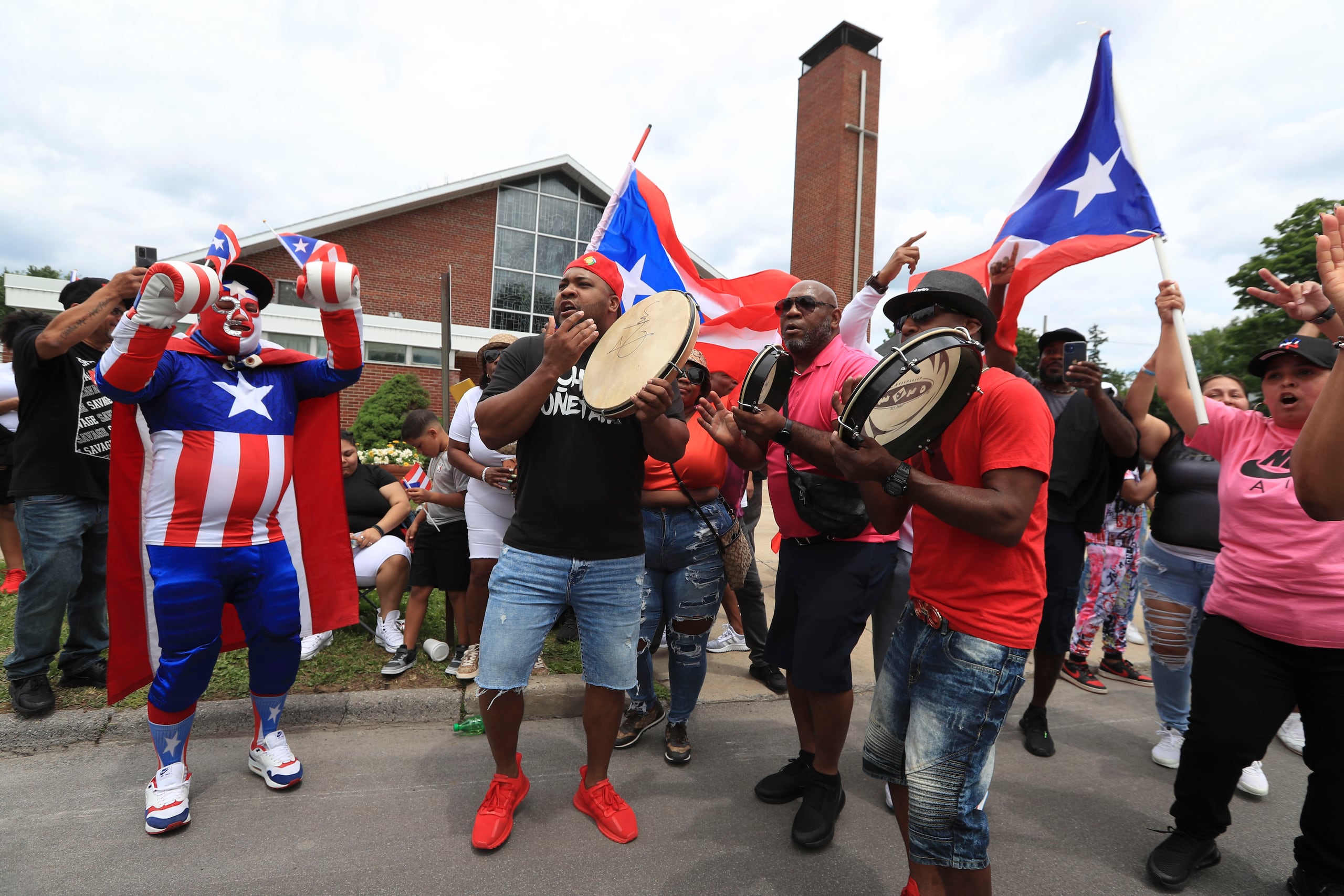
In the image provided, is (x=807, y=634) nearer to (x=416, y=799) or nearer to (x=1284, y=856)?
(x=416, y=799)

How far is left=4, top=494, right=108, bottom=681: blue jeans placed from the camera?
352cm

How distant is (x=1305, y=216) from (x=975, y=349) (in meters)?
27.4

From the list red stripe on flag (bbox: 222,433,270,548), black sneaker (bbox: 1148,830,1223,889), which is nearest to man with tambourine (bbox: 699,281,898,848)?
black sneaker (bbox: 1148,830,1223,889)

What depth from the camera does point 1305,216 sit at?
20.7 meters

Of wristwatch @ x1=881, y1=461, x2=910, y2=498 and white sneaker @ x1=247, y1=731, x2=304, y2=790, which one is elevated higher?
wristwatch @ x1=881, y1=461, x2=910, y2=498

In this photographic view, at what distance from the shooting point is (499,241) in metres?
19.6

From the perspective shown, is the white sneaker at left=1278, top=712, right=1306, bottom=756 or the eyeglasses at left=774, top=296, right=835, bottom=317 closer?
the eyeglasses at left=774, top=296, right=835, bottom=317

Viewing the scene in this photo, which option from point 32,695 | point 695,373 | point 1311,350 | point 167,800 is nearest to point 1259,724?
point 1311,350

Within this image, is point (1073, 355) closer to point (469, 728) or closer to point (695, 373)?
point (695, 373)

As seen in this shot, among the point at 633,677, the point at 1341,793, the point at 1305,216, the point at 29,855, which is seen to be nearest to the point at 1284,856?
the point at 1341,793

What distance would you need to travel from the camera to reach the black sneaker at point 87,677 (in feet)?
12.4

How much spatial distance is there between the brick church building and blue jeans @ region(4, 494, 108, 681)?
11.7 metres

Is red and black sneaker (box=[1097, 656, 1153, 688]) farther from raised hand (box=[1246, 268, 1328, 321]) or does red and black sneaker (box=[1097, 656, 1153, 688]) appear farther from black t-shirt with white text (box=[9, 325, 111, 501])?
black t-shirt with white text (box=[9, 325, 111, 501])

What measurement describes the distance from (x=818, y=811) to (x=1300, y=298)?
2722 mm
